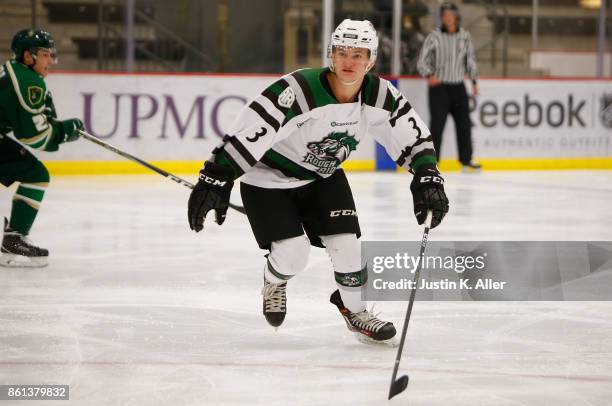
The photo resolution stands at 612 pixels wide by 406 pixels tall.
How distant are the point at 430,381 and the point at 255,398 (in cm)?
46

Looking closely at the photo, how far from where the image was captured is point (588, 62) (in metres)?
10.3

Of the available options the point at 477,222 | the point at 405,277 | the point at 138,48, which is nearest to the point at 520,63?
the point at 138,48

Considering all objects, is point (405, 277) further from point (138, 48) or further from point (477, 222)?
point (138, 48)

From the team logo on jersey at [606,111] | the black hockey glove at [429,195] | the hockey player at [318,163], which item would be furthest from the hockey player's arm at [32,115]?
the team logo on jersey at [606,111]

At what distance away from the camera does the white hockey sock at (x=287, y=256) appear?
309 cm

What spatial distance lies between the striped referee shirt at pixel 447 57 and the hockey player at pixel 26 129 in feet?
16.5

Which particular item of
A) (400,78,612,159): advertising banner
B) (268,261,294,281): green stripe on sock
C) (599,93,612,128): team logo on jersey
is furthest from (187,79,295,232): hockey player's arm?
(599,93,612,128): team logo on jersey

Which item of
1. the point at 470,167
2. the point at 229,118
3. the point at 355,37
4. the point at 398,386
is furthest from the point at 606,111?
the point at 398,386

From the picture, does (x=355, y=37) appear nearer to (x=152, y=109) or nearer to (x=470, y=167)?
(x=152, y=109)

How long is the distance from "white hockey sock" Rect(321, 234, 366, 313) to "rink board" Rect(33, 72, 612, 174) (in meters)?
5.68

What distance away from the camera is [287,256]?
310 cm

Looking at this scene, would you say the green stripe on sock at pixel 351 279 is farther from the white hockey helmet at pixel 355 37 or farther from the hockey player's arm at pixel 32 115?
the hockey player's arm at pixel 32 115

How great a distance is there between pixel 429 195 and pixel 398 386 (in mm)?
680

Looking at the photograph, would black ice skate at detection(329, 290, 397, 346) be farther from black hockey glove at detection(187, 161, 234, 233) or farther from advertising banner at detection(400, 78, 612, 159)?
advertising banner at detection(400, 78, 612, 159)
